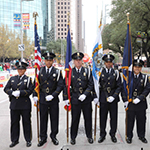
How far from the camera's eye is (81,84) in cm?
450

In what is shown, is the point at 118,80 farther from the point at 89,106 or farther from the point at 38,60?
the point at 38,60

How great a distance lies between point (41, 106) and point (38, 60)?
1247 millimetres

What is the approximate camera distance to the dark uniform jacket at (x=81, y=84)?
177 inches

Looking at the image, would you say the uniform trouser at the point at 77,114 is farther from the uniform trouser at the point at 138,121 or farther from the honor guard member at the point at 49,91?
the uniform trouser at the point at 138,121

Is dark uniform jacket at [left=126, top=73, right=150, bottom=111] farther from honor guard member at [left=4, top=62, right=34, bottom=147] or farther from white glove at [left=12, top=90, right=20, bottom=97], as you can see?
white glove at [left=12, top=90, right=20, bottom=97]

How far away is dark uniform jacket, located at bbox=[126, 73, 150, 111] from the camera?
4488 millimetres

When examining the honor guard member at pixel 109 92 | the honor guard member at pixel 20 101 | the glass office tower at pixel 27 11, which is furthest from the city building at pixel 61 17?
the honor guard member at pixel 20 101

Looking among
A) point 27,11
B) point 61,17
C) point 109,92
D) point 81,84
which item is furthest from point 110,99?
point 61,17

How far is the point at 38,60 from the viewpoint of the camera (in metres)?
4.96

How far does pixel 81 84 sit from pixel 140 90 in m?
1.45

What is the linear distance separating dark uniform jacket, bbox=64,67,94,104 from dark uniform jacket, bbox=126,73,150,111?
1.04 m

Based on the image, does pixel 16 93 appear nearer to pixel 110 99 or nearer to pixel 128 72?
pixel 110 99

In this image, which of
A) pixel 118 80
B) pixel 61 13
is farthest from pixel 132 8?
pixel 61 13

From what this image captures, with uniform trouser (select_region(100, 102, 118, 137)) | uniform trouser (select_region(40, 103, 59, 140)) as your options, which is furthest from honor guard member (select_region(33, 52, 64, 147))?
uniform trouser (select_region(100, 102, 118, 137))
